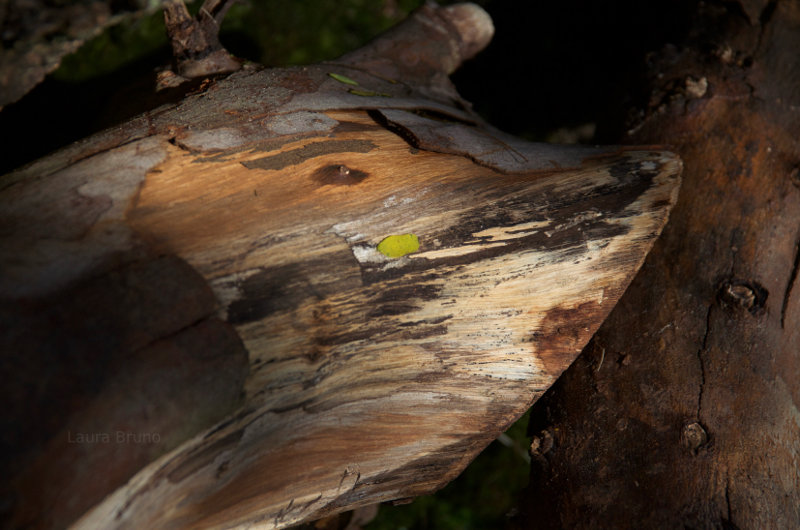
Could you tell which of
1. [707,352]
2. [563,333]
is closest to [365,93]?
[563,333]

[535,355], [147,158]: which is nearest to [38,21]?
[147,158]

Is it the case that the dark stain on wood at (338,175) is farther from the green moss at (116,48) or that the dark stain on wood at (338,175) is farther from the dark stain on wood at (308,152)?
the green moss at (116,48)

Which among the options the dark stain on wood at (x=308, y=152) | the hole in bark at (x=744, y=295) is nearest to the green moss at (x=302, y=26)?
the dark stain on wood at (x=308, y=152)

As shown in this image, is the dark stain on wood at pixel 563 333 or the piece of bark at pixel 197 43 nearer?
the dark stain on wood at pixel 563 333

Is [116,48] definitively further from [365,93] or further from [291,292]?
[291,292]

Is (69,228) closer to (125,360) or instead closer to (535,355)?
(125,360)

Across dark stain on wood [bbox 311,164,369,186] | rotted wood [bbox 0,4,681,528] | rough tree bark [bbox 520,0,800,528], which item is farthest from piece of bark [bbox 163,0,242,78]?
rough tree bark [bbox 520,0,800,528]

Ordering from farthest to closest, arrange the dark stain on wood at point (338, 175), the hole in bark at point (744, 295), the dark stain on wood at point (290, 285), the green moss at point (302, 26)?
1. the green moss at point (302, 26)
2. the hole in bark at point (744, 295)
3. the dark stain on wood at point (338, 175)
4. the dark stain on wood at point (290, 285)
